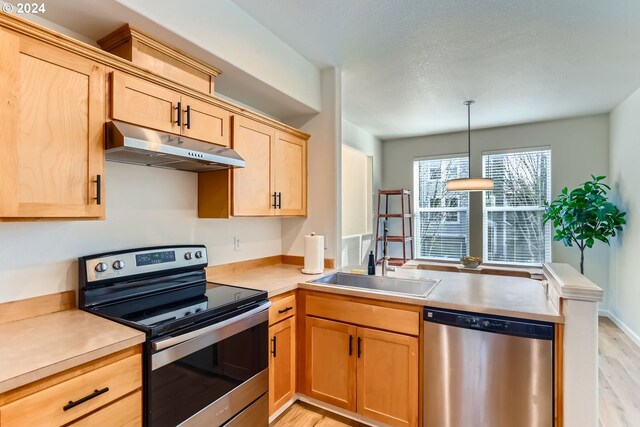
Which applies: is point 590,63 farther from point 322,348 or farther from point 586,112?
point 322,348

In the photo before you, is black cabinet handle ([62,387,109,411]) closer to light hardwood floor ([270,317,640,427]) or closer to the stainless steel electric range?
the stainless steel electric range

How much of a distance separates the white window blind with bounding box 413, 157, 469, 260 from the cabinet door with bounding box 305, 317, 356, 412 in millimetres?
3671

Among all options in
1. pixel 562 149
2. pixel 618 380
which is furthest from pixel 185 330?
pixel 562 149

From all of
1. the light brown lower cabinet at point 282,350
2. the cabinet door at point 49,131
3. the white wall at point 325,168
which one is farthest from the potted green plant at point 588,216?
the cabinet door at point 49,131

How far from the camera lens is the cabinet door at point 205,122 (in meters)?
1.90

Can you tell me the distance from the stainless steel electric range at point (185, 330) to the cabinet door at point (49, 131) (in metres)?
0.42

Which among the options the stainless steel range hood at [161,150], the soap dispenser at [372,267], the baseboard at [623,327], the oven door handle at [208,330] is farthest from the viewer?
the baseboard at [623,327]

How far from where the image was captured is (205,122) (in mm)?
2018

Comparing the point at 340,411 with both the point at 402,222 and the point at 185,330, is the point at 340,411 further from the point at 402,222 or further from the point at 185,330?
the point at 402,222

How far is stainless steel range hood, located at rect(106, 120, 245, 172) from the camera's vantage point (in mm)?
1515

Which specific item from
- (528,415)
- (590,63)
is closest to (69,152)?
(528,415)

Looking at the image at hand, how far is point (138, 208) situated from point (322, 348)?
59.4 inches

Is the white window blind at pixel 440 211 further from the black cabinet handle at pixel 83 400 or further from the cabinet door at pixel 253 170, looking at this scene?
the black cabinet handle at pixel 83 400

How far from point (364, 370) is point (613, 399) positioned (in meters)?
2.01
